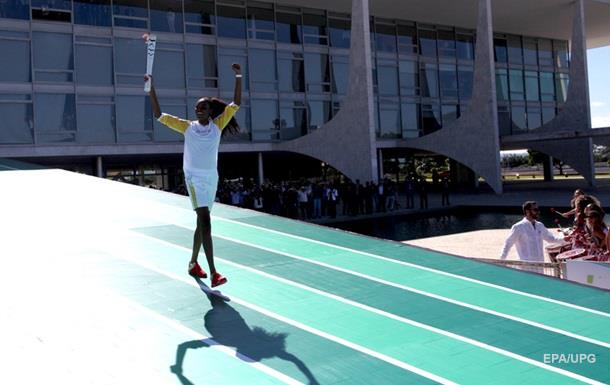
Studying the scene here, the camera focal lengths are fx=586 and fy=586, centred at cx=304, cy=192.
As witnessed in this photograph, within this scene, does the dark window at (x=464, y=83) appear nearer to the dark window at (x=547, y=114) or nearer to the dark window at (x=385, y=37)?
the dark window at (x=385, y=37)

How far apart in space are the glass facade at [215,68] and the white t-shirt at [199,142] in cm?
2343

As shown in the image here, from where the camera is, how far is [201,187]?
4.68 meters

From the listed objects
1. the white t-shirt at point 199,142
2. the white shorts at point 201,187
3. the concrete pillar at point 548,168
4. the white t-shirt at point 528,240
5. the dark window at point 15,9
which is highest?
the dark window at point 15,9

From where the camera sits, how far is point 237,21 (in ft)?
101

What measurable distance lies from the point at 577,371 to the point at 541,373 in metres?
0.24

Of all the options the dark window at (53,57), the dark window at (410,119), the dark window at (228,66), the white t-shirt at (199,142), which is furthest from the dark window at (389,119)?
the white t-shirt at (199,142)

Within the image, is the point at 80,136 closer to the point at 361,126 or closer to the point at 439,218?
the point at 361,126

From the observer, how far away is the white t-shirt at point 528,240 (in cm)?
793

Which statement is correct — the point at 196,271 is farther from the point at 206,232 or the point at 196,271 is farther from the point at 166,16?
the point at 166,16

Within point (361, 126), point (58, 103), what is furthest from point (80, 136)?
point (361, 126)

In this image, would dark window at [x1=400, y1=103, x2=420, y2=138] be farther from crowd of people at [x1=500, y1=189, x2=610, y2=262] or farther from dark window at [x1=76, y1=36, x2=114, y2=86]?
crowd of people at [x1=500, y1=189, x2=610, y2=262]

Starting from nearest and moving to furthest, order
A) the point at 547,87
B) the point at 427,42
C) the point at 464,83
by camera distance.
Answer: the point at 427,42, the point at 464,83, the point at 547,87

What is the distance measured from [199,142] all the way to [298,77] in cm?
2829

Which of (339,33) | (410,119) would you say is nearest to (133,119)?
(339,33)
